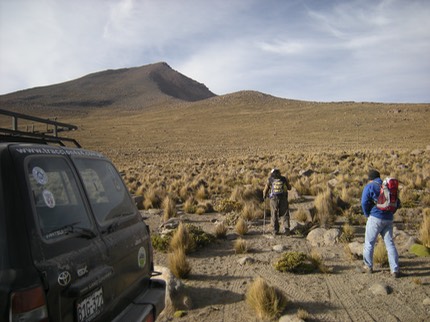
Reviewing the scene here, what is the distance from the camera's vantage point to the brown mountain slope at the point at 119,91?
11419 cm

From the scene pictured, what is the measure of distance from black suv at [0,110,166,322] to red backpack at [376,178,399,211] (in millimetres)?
3972

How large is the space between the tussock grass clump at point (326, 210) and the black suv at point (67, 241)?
6.85 metres

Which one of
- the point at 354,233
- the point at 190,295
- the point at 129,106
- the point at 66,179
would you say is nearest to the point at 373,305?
the point at 190,295

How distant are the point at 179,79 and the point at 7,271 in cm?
17335

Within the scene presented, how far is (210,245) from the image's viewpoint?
859 cm

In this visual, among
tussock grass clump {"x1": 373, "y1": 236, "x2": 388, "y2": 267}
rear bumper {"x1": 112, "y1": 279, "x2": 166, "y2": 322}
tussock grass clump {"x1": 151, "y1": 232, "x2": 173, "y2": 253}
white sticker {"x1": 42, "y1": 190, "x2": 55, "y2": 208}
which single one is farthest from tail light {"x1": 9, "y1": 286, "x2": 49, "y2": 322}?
tussock grass clump {"x1": 373, "y1": 236, "x2": 388, "y2": 267}

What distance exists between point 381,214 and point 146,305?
433cm

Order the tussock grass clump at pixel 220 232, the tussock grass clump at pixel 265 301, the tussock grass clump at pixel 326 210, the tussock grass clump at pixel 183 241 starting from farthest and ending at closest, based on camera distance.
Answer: the tussock grass clump at pixel 326 210 < the tussock grass clump at pixel 220 232 < the tussock grass clump at pixel 183 241 < the tussock grass clump at pixel 265 301

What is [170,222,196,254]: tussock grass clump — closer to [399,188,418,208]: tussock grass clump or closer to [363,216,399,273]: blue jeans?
[363,216,399,273]: blue jeans

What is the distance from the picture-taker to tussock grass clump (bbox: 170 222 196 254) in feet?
26.0

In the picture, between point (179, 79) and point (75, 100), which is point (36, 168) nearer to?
point (75, 100)

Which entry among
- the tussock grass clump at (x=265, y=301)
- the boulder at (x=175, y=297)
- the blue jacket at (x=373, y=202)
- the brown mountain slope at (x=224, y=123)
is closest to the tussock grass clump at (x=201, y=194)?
the blue jacket at (x=373, y=202)

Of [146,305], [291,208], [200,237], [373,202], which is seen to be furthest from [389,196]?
[291,208]

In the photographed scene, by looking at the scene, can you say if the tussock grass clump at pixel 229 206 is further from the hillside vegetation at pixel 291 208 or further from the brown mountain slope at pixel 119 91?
the brown mountain slope at pixel 119 91
